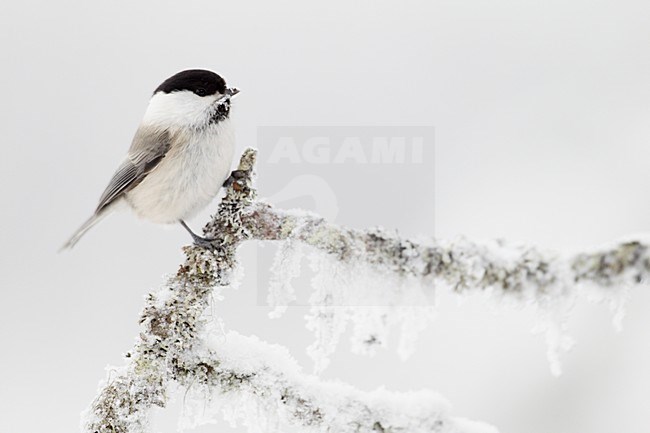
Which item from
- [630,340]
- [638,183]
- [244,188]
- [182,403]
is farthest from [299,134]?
[182,403]

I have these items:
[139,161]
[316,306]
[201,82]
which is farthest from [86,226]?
[316,306]

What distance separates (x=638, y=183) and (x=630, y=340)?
125 centimetres

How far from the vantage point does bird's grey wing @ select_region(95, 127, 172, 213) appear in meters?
2.39

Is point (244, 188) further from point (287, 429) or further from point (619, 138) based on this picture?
point (619, 138)

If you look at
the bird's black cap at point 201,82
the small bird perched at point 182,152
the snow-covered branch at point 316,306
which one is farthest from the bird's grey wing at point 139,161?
the snow-covered branch at point 316,306

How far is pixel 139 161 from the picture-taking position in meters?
2.46

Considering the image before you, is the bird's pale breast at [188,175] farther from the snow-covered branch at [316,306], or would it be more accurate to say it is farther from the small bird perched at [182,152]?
the snow-covered branch at [316,306]

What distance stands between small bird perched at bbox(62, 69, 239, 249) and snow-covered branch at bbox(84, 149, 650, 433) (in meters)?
0.69

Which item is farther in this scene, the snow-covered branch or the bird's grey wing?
the bird's grey wing

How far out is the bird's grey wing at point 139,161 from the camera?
94.3 inches

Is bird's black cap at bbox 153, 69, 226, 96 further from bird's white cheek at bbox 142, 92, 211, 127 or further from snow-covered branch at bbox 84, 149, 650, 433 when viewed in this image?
snow-covered branch at bbox 84, 149, 650, 433

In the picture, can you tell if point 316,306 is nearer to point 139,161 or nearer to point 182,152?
point 182,152

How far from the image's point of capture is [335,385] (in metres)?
1.18

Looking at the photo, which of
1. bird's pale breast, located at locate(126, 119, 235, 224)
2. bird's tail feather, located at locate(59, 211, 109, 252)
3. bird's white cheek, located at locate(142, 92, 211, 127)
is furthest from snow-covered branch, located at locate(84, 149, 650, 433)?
bird's tail feather, located at locate(59, 211, 109, 252)
